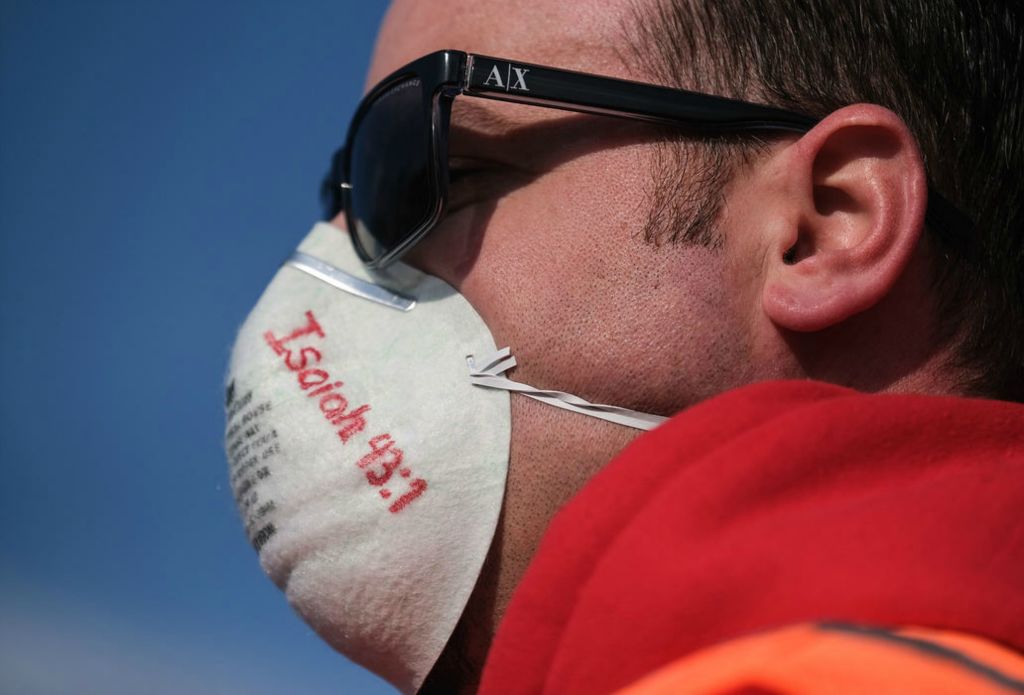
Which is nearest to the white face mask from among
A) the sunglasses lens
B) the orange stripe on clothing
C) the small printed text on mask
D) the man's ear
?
the small printed text on mask

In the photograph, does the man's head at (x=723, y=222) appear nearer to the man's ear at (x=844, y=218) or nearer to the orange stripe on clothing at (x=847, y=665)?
the man's ear at (x=844, y=218)

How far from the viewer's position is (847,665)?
716mm

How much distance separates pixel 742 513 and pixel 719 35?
3.00 ft

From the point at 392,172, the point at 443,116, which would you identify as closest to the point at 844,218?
the point at 443,116

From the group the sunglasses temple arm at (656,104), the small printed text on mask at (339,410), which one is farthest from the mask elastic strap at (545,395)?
the sunglasses temple arm at (656,104)

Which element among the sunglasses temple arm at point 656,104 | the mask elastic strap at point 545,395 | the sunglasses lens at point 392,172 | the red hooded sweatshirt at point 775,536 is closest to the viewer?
the red hooded sweatshirt at point 775,536

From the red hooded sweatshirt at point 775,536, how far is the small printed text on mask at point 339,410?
391 mm

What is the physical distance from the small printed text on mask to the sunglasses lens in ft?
0.66

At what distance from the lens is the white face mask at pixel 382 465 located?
1381 mm

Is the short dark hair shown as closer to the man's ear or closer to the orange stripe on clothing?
the man's ear

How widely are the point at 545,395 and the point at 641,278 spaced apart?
0.22 meters

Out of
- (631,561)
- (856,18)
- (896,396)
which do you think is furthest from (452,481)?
(856,18)

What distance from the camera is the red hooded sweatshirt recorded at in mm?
819

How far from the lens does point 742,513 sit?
946 mm
